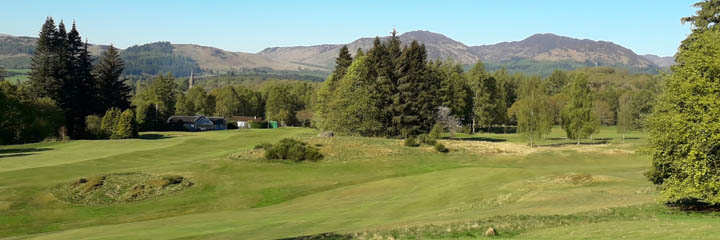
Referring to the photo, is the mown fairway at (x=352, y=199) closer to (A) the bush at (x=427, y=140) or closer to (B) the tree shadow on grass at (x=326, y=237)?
(B) the tree shadow on grass at (x=326, y=237)

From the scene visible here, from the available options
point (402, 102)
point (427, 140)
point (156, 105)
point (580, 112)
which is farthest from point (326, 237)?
point (156, 105)

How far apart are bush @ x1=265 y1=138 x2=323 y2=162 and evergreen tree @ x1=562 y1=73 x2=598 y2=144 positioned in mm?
41457

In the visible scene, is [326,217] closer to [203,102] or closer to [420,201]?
[420,201]

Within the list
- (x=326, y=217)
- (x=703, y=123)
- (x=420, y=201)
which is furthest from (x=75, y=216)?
(x=703, y=123)

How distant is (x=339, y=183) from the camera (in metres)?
41.6

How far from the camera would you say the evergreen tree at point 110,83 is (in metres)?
98.7

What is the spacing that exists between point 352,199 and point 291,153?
63.9ft

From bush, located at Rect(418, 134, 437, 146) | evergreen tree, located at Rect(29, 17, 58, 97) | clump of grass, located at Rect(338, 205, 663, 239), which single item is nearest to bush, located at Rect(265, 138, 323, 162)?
bush, located at Rect(418, 134, 437, 146)

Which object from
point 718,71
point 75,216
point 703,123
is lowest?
point 75,216

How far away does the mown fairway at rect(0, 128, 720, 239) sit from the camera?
20453mm

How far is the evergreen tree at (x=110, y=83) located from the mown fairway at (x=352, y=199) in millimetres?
38040

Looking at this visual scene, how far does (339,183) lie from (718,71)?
27.0 meters

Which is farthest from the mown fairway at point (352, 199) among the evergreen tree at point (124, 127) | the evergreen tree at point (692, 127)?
the evergreen tree at point (124, 127)

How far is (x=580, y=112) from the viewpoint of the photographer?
249ft
